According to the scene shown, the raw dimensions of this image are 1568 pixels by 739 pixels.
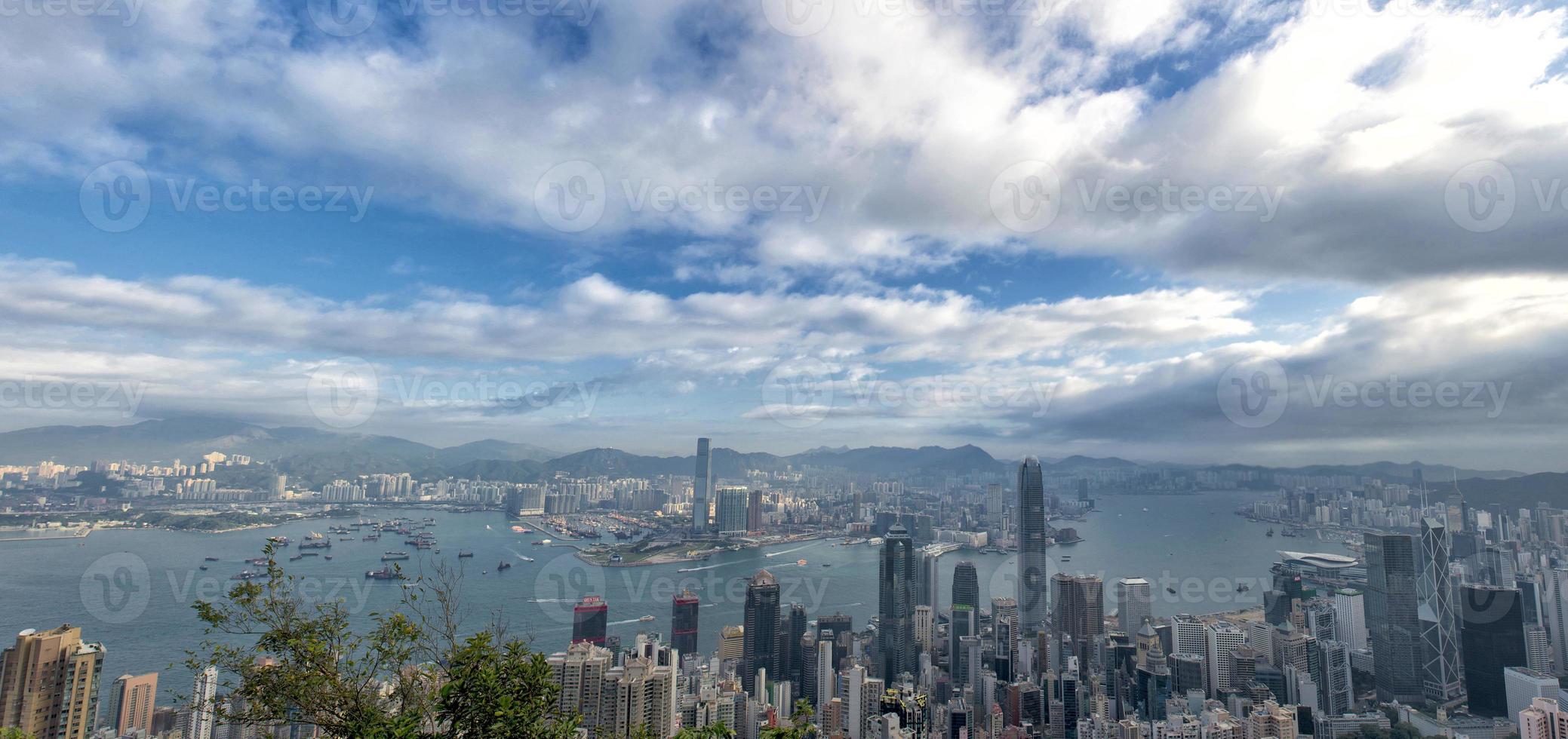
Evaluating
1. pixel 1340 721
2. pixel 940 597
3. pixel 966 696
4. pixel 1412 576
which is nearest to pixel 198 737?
pixel 966 696

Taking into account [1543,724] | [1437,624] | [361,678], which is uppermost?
[361,678]

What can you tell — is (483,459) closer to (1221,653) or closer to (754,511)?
(754,511)

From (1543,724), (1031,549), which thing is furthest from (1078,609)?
(1543,724)

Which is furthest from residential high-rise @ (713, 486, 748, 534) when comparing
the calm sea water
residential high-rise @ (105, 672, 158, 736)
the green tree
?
the green tree

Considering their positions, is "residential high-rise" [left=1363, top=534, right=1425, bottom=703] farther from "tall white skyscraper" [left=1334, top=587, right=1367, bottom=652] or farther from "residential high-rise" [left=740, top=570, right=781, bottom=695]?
"residential high-rise" [left=740, top=570, right=781, bottom=695]

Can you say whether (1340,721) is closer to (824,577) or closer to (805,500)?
(824,577)

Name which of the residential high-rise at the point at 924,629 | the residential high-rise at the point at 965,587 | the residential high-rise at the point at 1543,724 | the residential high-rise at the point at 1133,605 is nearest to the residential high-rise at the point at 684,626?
the residential high-rise at the point at 924,629
